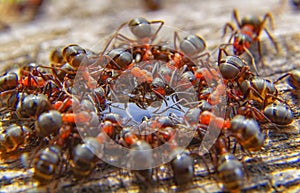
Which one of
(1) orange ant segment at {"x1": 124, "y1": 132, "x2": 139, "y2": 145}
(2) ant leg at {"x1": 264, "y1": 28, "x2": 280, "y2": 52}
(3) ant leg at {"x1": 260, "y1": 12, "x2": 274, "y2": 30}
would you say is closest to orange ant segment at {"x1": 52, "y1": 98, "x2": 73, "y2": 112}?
(1) orange ant segment at {"x1": 124, "y1": 132, "x2": 139, "y2": 145}

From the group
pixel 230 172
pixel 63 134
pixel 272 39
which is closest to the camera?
pixel 230 172

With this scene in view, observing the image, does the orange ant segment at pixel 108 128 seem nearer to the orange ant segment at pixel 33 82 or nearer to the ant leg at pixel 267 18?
the orange ant segment at pixel 33 82

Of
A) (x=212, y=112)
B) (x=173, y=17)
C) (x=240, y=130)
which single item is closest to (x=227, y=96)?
(x=212, y=112)

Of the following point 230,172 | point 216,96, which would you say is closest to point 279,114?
point 216,96

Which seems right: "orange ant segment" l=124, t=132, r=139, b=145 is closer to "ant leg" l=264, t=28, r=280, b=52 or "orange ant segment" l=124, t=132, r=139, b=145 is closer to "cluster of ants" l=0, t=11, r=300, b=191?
"cluster of ants" l=0, t=11, r=300, b=191

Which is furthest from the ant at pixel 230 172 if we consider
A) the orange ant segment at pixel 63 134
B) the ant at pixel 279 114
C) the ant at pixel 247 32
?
the ant at pixel 247 32

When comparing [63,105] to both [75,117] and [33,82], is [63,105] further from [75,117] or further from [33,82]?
[33,82]
